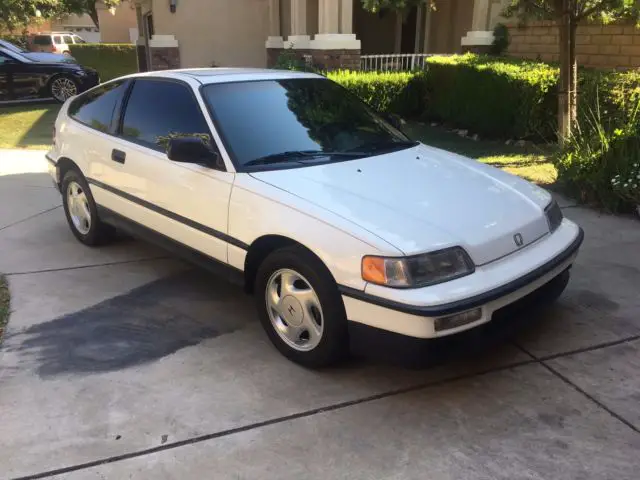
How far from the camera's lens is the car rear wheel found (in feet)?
47.5

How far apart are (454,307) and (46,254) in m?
3.94

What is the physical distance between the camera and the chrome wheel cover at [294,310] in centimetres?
334

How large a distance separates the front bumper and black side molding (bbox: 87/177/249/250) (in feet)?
2.99

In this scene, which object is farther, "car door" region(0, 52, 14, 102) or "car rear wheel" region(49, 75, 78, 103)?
"car rear wheel" region(49, 75, 78, 103)

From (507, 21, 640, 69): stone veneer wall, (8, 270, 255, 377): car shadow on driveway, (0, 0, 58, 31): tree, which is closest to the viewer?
(8, 270, 255, 377): car shadow on driveway

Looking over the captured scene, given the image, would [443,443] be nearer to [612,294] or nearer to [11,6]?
[612,294]

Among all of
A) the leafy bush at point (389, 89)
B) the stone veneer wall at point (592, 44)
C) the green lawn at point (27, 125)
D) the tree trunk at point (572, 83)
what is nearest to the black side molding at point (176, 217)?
the tree trunk at point (572, 83)

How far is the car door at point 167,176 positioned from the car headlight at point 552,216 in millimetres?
1934

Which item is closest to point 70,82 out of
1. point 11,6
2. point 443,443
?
point 11,6

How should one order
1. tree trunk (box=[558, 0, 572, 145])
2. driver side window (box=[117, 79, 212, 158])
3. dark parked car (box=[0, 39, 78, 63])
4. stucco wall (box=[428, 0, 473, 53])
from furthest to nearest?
stucco wall (box=[428, 0, 473, 53])
dark parked car (box=[0, 39, 78, 63])
tree trunk (box=[558, 0, 572, 145])
driver side window (box=[117, 79, 212, 158])

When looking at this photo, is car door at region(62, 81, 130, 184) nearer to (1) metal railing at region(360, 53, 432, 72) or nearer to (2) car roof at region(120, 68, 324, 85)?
(2) car roof at region(120, 68, 324, 85)

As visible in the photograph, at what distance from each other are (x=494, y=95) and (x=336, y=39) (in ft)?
14.3

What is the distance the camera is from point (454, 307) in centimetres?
290

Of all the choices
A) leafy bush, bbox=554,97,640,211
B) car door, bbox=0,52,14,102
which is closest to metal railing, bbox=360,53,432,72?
leafy bush, bbox=554,97,640,211
